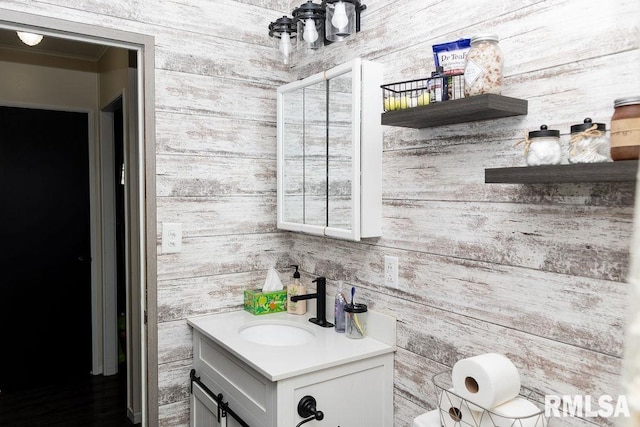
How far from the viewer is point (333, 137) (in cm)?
195

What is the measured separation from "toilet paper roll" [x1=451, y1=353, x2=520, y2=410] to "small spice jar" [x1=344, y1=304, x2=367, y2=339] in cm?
62

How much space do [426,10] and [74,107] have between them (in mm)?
3076

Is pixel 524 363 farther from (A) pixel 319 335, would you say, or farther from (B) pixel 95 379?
(B) pixel 95 379

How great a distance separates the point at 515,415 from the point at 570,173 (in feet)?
1.96

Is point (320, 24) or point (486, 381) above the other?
point (320, 24)

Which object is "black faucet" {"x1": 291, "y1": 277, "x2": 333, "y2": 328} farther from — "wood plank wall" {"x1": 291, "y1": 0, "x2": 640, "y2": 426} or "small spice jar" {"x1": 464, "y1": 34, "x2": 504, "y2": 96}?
"small spice jar" {"x1": 464, "y1": 34, "x2": 504, "y2": 96}

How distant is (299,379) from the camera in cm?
158

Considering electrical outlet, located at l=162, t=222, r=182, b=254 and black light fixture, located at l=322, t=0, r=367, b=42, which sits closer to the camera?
black light fixture, located at l=322, t=0, r=367, b=42

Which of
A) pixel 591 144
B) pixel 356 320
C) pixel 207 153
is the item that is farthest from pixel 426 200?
pixel 207 153

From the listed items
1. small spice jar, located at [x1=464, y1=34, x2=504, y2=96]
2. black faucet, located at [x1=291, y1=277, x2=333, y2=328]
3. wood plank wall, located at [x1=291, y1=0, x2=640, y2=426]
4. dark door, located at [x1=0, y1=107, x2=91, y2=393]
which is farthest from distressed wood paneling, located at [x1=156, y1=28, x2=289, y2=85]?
dark door, located at [x1=0, y1=107, x2=91, y2=393]

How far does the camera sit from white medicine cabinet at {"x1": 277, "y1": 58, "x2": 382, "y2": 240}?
1.79 metres

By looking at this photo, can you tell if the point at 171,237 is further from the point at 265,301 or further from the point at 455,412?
the point at 455,412

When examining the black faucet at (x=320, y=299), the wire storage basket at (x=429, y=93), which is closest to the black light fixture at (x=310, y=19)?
the wire storage basket at (x=429, y=93)

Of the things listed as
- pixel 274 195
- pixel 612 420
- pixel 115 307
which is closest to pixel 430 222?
pixel 612 420
